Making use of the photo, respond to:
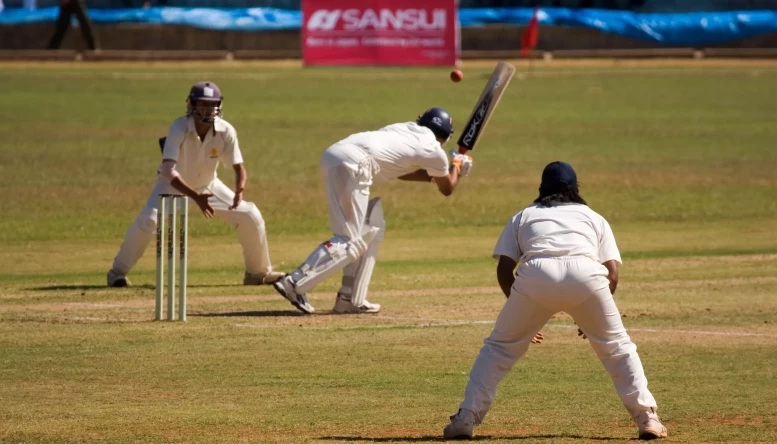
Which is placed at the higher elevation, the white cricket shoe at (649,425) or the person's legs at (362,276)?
the white cricket shoe at (649,425)

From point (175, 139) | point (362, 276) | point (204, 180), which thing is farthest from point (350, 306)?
point (175, 139)

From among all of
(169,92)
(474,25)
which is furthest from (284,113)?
(474,25)

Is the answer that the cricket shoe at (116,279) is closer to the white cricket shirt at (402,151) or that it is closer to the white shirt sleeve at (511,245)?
the white cricket shirt at (402,151)

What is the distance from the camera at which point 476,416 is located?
7.60m

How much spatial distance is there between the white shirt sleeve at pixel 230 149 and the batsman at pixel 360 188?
1.32m

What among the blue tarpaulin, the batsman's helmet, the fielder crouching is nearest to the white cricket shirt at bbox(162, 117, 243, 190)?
the fielder crouching

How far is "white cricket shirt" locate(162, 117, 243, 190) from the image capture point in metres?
12.8

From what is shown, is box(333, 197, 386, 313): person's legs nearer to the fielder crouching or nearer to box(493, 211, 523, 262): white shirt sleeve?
the fielder crouching

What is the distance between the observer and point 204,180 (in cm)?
1333

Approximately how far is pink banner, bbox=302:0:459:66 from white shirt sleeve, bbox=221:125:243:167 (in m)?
26.2

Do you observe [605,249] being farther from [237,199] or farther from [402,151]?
[237,199]

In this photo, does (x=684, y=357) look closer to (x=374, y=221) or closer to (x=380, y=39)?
(x=374, y=221)

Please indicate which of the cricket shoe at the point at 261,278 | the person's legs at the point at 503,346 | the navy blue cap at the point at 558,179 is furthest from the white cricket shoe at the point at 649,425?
the cricket shoe at the point at 261,278

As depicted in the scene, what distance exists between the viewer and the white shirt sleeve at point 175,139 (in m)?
12.8
